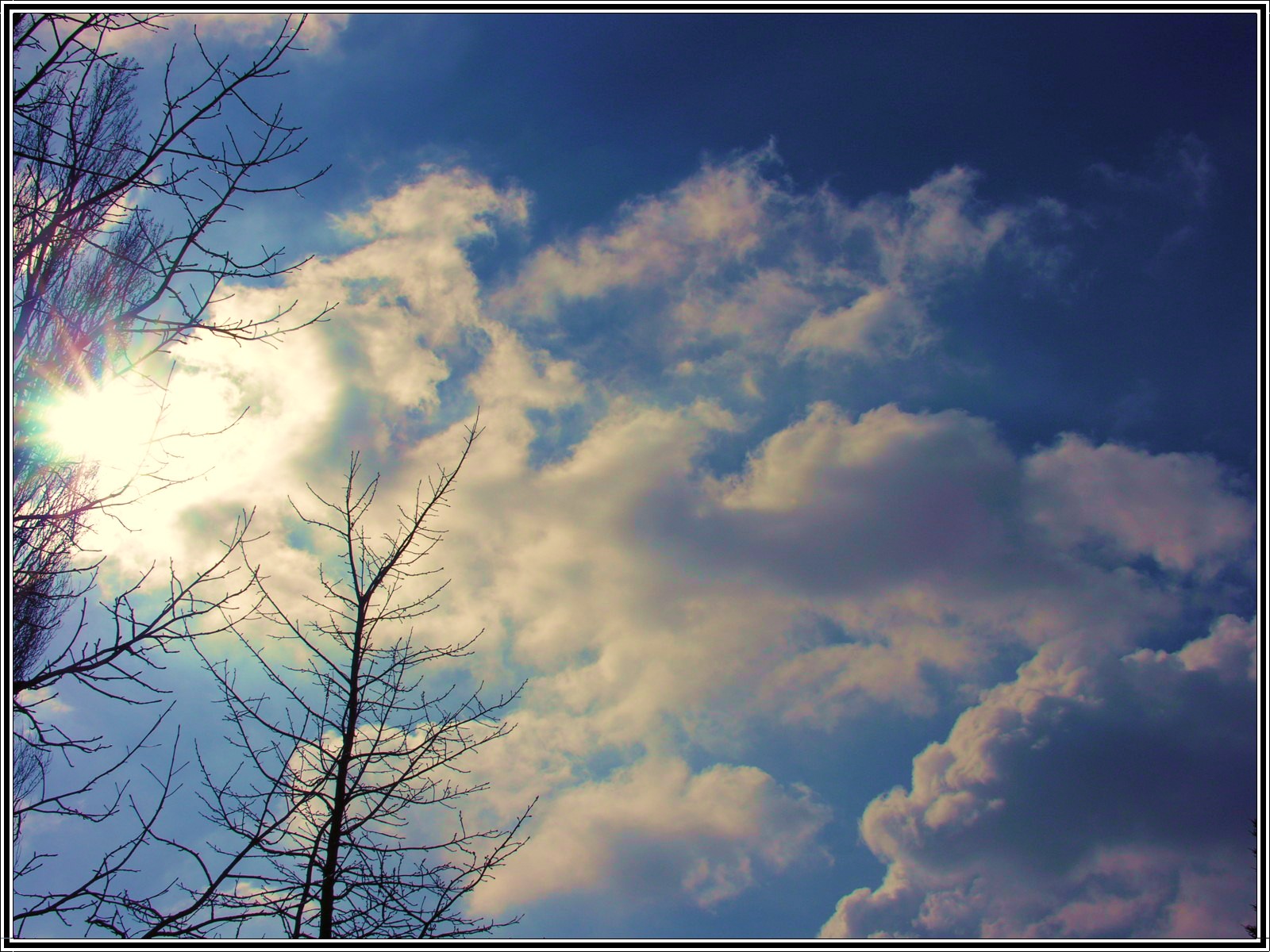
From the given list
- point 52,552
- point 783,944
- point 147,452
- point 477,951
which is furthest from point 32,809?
point 783,944

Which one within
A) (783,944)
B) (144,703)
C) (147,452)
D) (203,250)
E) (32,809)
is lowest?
(783,944)

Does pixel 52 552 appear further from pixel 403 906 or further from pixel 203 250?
pixel 403 906

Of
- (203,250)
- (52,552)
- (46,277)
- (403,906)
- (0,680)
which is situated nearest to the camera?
(0,680)

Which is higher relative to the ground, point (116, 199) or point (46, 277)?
point (116, 199)

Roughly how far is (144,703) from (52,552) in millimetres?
1395

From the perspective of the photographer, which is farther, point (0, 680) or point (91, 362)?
point (91, 362)

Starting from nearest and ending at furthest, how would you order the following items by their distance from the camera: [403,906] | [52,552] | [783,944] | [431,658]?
[52,552], [783,944], [403,906], [431,658]

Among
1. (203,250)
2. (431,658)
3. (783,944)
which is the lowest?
(783,944)

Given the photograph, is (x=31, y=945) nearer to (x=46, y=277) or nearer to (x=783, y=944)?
(x=46, y=277)

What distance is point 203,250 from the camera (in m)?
4.35

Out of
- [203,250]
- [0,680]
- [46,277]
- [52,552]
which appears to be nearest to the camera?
[0,680]

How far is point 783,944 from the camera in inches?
211

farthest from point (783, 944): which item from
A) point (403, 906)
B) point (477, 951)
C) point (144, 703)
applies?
point (144, 703)

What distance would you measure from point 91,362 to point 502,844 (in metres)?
5.08
